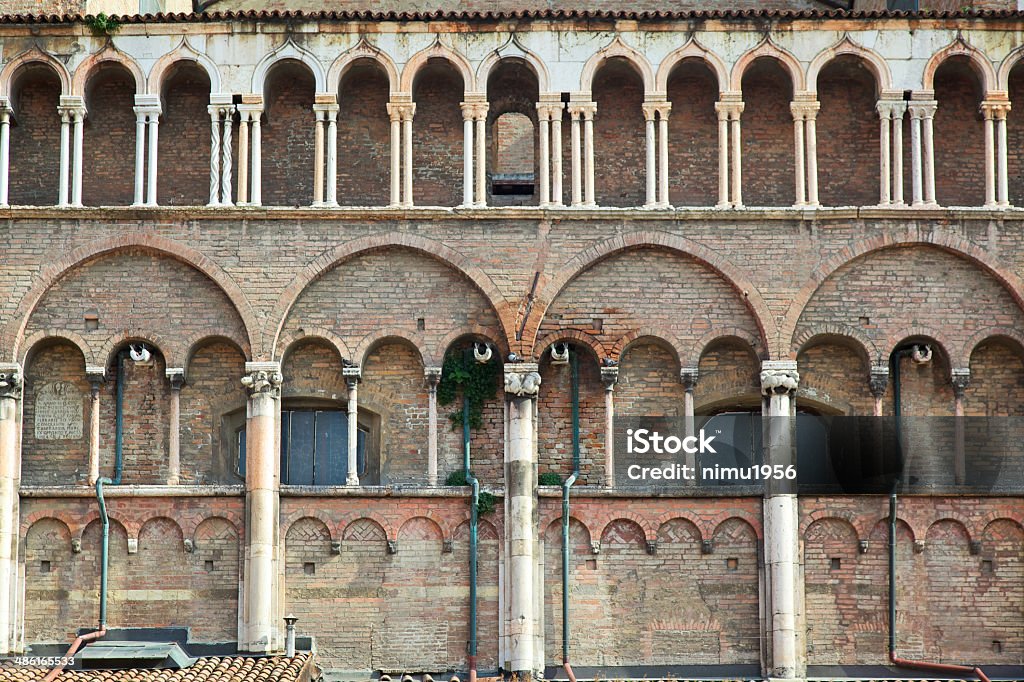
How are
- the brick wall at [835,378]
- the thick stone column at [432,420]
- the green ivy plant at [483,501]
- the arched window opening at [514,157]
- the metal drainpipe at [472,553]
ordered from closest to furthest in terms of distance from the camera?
the metal drainpipe at [472,553] → the green ivy plant at [483,501] → the thick stone column at [432,420] → the brick wall at [835,378] → the arched window opening at [514,157]

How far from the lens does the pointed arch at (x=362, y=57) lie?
22.8 m

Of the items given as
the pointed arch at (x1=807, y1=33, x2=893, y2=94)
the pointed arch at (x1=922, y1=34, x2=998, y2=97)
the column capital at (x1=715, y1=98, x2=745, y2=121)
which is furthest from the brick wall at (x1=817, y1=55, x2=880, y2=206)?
the column capital at (x1=715, y1=98, x2=745, y2=121)

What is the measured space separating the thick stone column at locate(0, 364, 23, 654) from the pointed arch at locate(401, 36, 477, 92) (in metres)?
5.92

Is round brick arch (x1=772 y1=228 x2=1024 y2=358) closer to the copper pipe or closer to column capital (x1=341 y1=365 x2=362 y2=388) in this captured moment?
column capital (x1=341 y1=365 x2=362 y2=388)

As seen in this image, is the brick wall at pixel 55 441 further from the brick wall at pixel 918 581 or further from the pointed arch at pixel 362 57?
the brick wall at pixel 918 581

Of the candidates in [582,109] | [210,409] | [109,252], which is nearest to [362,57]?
[582,109]

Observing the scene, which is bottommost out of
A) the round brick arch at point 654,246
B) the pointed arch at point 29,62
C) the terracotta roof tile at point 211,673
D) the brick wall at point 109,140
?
the terracotta roof tile at point 211,673

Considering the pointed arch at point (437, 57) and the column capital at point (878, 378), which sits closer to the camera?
the column capital at point (878, 378)

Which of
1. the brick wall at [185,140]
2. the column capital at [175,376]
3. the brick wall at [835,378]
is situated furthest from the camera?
the brick wall at [185,140]

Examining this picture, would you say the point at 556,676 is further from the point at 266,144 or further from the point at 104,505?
the point at 266,144

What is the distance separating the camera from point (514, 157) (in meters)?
25.9

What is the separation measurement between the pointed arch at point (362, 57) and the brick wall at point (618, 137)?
2.32 metres

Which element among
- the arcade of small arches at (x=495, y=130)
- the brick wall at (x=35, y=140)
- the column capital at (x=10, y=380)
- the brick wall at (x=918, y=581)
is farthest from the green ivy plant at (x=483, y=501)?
the brick wall at (x=35, y=140)

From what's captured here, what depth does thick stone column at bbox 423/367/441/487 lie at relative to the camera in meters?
22.3
